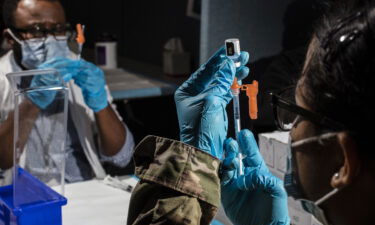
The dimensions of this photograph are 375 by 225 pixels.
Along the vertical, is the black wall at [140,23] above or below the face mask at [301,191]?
above

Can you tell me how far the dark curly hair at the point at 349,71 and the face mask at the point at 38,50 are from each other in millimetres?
1434

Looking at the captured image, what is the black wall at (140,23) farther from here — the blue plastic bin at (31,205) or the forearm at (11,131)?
the blue plastic bin at (31,205)

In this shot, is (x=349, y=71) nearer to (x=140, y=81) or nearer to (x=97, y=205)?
(x=97, y=205)

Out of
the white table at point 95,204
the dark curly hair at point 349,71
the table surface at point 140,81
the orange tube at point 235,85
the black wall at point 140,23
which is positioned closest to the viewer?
the dark curly hair at point 349,71

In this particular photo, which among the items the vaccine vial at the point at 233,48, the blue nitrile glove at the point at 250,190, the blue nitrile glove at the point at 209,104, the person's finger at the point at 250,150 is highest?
the vaccine vial at the point at 233,48

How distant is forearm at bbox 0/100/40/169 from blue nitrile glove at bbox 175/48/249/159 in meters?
0.75

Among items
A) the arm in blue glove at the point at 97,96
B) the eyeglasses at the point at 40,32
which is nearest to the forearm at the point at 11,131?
the arm in blue glove at the point at 97,96

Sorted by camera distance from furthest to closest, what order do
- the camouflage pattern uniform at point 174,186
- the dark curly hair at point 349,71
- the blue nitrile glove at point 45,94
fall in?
the blue nitrile glove at point 45,94, the camouflage pattern uniform at point 174,186, the dark curly hair at point 349,71

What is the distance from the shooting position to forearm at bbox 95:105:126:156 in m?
2.12

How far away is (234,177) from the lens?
1.18 meters

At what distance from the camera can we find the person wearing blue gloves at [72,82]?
2.02 m

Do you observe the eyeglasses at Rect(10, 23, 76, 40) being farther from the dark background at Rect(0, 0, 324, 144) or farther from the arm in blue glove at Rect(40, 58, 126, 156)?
the dark background at Rect(0, 0, 324, 144)

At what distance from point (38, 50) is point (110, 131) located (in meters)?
0.41

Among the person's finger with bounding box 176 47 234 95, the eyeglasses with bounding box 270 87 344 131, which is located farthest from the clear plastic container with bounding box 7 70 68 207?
the eyeglasses with bounding box 270 87 344 131
